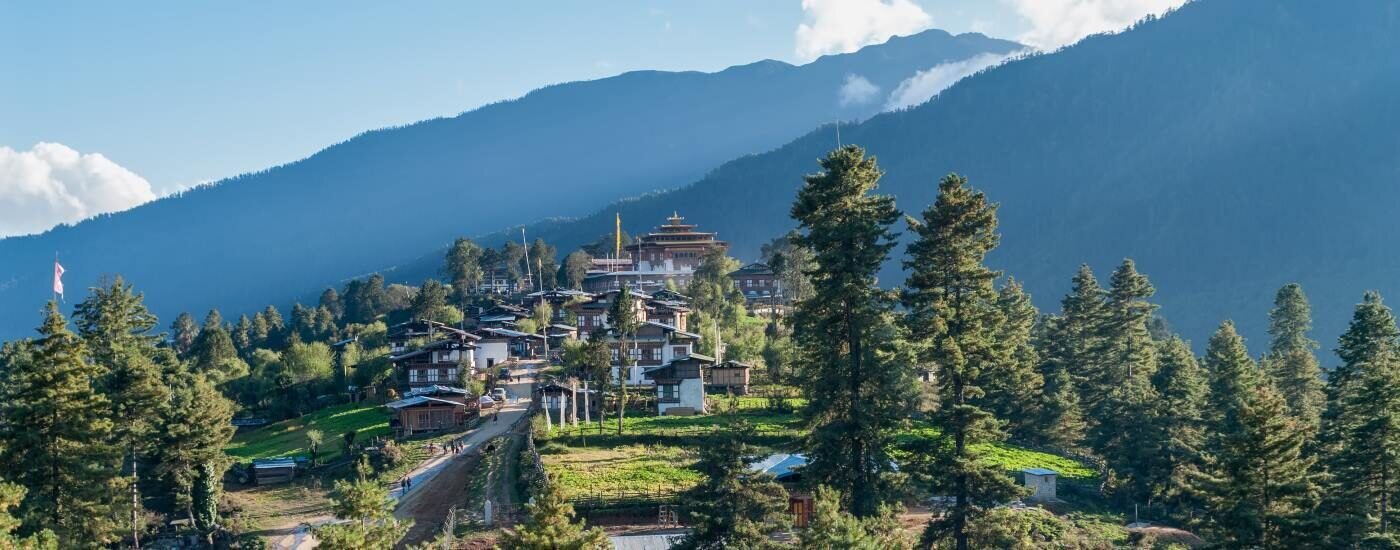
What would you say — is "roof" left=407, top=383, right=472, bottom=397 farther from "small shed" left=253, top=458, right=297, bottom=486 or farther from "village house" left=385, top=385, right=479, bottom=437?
"small shed" left=253, top=458, right=297, bottom=486

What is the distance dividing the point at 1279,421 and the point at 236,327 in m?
116

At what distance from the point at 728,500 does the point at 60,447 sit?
2346 cm

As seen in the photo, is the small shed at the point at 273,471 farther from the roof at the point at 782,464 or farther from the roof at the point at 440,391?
the roof at the point at 782,464

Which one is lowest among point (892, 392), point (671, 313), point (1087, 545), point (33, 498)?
point (1087, 545)

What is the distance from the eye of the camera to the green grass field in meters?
61.6

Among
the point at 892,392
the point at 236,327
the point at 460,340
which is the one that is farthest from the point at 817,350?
the point at 236,327

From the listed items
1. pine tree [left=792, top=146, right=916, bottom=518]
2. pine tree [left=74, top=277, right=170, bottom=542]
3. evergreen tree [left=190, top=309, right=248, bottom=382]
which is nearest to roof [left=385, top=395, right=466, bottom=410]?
pine tree [left=74, top=277, right=170, bottom=542]

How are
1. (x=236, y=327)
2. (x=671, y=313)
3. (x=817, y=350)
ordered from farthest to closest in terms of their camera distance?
1. (x=236, y=327)
2. (x=671, y=313)
3. (x=817, y=350)

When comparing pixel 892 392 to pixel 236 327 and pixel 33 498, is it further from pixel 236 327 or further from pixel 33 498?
pixel 236 327

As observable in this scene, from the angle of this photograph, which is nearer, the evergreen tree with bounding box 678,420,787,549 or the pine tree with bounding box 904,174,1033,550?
the evergreen tree with bounding box 678,420,787,549

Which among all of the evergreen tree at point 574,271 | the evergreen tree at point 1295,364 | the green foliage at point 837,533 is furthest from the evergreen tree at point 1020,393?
the evergreen tree at point 574,271

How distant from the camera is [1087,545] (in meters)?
38.6

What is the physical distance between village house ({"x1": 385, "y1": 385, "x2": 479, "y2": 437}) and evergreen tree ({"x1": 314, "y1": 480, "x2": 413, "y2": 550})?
37.2 meters

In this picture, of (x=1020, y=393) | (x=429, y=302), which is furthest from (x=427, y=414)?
(x=1020, y=393)
